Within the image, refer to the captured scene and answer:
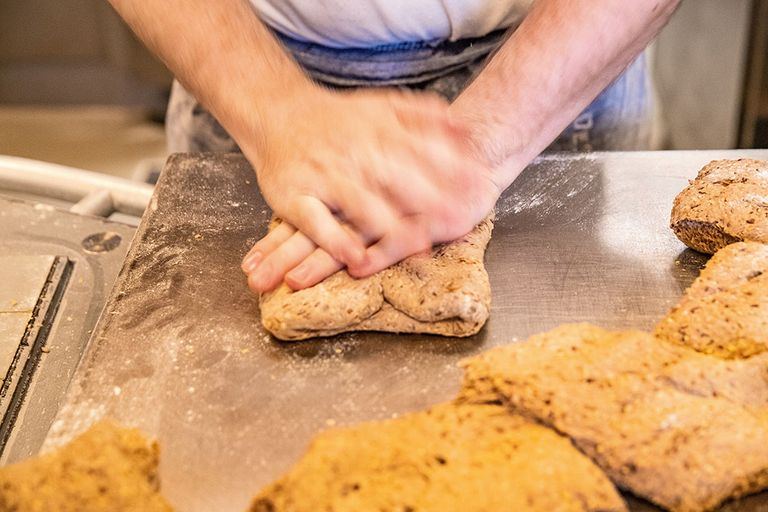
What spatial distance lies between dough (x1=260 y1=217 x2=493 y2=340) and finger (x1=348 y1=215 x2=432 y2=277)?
0.01 meters

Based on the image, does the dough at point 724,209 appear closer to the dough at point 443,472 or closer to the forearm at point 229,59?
the dough at point 443,472

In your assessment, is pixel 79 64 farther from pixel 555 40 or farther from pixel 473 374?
pixel 473 374

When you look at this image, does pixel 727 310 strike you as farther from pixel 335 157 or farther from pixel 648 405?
pixel 335 157

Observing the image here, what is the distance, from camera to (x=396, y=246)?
119 cm

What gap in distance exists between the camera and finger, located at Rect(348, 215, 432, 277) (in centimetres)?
118

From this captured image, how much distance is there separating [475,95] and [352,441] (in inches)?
28.6

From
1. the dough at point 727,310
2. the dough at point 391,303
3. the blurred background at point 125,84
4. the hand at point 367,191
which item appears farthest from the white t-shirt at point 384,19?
A: the blurred background at point 125,84

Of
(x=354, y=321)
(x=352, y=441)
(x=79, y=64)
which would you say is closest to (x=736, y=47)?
(x=354, y=321)

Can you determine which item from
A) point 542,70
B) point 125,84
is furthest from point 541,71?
point 125,84

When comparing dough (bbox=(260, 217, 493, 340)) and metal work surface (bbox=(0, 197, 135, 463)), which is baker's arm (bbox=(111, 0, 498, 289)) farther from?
metal work surface (bbox=(0, 197, 135, 463))

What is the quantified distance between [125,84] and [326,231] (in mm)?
3157

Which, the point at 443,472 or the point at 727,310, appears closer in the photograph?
the point at 443,472

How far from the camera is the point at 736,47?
2.99 m

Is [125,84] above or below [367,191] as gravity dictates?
below
